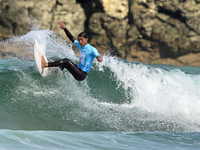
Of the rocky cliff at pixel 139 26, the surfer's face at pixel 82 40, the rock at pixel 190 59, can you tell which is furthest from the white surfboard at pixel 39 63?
the rock at pixel 190 59

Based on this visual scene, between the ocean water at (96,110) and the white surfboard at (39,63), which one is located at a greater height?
→ the white surfboard at (39,63)

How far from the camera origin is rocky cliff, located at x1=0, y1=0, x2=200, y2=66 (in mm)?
18672

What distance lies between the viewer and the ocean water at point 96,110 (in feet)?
14.0

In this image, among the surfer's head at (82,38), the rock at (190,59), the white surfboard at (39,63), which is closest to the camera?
the surfer's head at (82,38)

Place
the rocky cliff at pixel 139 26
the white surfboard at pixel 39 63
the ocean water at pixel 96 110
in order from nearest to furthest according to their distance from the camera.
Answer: the ocean water at pixel 96 110
the white surfboard at pixel 39 63
the rocky cliff at pixel 139 26

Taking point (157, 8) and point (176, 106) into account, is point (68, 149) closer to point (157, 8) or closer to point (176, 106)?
point (176, 106)

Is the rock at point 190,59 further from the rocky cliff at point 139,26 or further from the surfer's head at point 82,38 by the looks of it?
the surfer's head at point 82,38

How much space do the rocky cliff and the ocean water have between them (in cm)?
1041

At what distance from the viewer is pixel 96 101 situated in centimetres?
663

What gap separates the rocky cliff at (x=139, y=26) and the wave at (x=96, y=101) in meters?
10.4

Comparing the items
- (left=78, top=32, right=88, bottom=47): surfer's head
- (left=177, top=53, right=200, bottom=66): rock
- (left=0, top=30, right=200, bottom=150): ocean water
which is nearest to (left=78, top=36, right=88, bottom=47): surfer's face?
(left=78, top=32, right=88, bottom=47): surfer's head

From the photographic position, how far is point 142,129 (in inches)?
209

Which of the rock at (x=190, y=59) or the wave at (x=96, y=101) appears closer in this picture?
the wave at (x=96, y=101)

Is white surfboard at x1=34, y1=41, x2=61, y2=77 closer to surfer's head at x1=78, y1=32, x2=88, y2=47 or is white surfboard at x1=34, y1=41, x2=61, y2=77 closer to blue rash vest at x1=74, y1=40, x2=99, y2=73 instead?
blue rash vest at x1=74, y1=40, x2=99, y2=73
